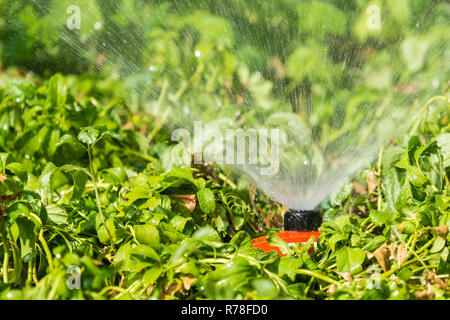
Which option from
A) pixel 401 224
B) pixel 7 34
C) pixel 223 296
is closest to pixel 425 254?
pixel 401 224

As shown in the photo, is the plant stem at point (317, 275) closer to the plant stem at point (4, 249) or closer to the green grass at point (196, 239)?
the green grass at point (196, 239)

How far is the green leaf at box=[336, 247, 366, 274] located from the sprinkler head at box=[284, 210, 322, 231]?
0.24 meters

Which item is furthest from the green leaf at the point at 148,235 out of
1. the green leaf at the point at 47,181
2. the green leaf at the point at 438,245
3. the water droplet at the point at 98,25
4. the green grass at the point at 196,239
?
the water droplet at the point at 98,25

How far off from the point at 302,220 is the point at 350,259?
0.26m

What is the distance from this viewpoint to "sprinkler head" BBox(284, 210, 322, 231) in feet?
3.03

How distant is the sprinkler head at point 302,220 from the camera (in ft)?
3.03

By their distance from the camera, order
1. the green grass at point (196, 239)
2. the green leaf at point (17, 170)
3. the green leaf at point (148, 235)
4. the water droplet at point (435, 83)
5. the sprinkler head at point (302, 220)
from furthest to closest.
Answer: the water droplet at point (435, 83) → the sprinkler head at point (302, 220) → the green leaf at point (17, 170) → the green leaf at point (148, 235) → the green grass at point (196, 239)

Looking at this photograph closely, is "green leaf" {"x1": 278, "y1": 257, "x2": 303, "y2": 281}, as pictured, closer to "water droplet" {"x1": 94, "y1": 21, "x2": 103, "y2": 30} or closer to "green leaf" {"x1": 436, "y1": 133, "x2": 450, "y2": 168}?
"green leaf" {"x1": 436, "y1": 133, "x2": 450, "y2": 168}

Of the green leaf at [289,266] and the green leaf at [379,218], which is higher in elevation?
the green leaf at [379,218]

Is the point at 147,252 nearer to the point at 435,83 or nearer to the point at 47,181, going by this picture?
the point at 47,181

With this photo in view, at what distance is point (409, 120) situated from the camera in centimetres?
120

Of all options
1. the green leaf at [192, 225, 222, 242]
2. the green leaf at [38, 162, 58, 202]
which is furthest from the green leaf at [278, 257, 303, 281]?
the green leaf at [38, 162, 58, 202]

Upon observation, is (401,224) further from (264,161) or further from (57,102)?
(57,102)

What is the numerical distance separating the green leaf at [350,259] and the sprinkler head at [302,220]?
237 millimetres
